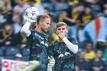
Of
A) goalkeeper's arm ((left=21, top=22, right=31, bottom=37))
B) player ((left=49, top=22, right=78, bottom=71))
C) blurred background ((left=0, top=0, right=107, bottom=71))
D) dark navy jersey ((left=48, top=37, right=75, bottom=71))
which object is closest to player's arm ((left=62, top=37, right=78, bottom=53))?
player ((left=49, top=22, right=78, bottom=71))

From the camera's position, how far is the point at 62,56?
8.46 m

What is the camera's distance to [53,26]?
8.95 meters

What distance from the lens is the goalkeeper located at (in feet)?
→ 26.9

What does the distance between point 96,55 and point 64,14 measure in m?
1.64

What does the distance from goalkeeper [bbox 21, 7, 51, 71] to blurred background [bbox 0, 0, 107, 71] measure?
4.15m

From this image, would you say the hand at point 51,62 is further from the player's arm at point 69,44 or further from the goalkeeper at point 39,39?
the player's arm at point 69,44

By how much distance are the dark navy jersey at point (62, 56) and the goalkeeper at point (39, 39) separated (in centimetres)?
22

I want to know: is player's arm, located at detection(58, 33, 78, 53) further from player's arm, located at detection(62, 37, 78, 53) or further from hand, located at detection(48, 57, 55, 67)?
hand, located at detection(48, 57, 55, 67)

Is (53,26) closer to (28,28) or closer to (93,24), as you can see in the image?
(28,28)

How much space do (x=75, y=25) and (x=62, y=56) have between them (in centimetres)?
526

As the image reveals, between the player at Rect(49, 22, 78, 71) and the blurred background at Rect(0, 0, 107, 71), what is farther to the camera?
the blurred background at Rect(0, 0, 107, 71)

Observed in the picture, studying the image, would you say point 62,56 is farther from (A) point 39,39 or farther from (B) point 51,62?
(A) point 39,39

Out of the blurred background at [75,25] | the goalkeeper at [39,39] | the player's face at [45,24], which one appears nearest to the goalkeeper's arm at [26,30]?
the goalkeeper at [39,39]

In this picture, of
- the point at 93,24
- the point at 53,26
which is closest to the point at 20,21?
the point at 93,24
